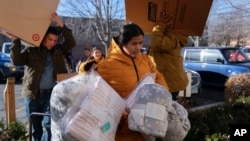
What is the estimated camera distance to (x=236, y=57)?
1191cm

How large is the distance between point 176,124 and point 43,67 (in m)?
2.03

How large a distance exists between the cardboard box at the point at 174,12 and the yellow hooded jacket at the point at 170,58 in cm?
13

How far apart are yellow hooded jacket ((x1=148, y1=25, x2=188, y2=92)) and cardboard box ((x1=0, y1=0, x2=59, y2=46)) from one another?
4.57 feet

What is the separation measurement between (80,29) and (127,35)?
20.1 m

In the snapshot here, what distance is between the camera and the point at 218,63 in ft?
38.8

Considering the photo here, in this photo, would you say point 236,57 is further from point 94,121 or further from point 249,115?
point 94,121

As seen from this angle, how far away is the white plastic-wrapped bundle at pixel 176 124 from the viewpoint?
2352mm

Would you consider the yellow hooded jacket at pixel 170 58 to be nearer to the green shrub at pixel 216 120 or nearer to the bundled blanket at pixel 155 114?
the green shrub at pixel 216 120

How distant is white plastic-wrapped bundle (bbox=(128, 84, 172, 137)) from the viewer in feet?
7.36

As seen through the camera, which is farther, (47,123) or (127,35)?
(47,123)

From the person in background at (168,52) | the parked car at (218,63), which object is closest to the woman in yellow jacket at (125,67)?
the person in background at (168,52)

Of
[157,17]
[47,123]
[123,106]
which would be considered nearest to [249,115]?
[157,17]

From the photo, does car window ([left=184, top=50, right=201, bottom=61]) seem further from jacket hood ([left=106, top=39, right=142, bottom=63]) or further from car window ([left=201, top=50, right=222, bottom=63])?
jacket hood ([left=106, top=39, right=142, bottom=63])

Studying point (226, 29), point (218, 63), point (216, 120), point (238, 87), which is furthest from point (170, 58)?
point (226, 29)
